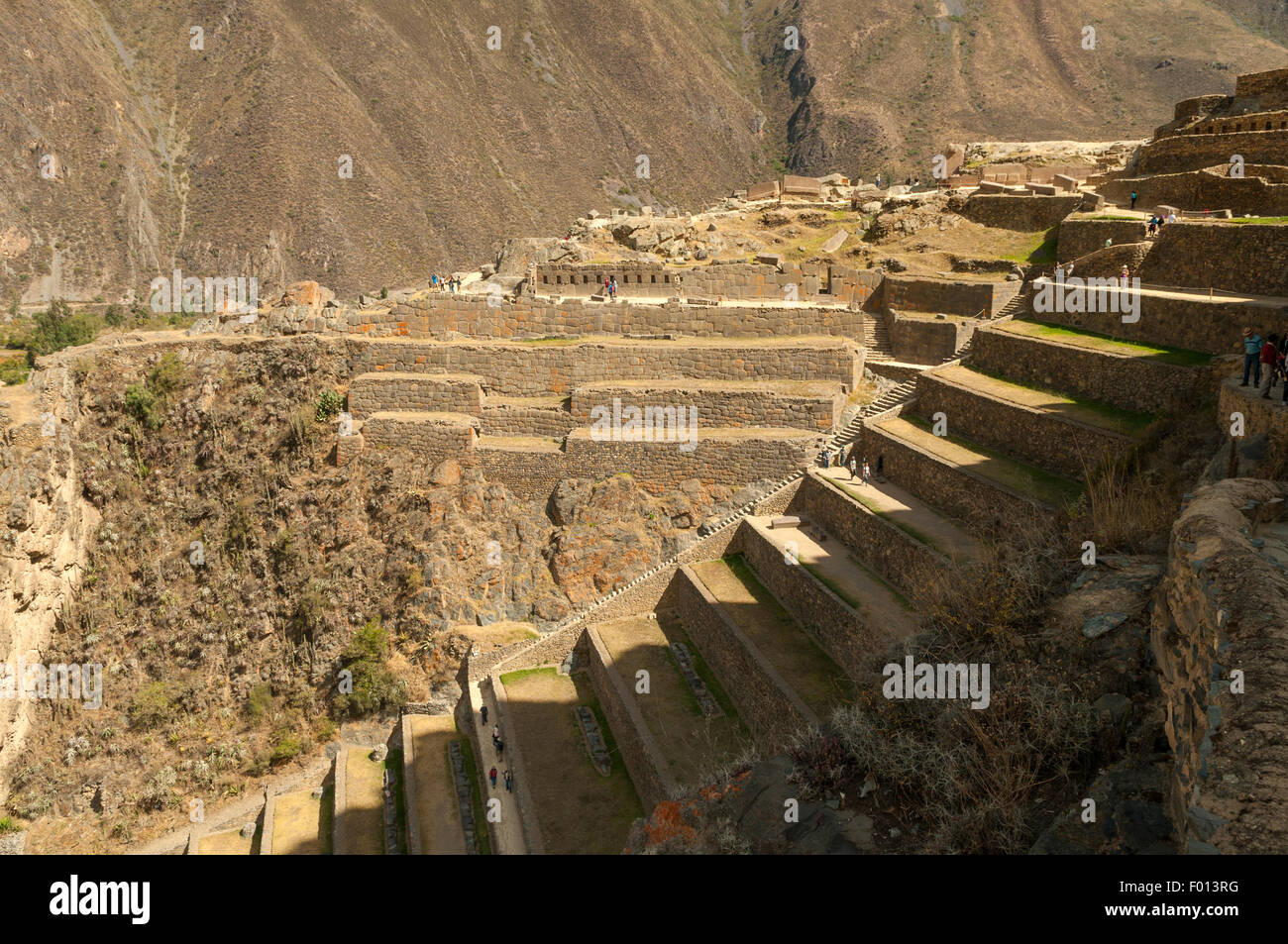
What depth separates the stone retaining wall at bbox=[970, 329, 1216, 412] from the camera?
12.9 meters

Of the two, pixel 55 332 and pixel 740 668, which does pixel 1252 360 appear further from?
pixel 55 332

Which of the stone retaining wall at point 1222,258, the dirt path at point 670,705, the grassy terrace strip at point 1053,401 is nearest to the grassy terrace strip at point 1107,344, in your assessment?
the stone retaining wall at point 1222,258

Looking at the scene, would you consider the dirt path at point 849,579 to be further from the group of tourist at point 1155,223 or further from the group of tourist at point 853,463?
the group of tourist at point 1155,223

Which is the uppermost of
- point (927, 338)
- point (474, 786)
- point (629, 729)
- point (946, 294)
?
point (946, 294)

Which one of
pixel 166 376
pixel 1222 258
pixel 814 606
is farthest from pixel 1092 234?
pixel 166 376

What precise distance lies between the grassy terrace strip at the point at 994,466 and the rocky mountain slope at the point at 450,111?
165 ft

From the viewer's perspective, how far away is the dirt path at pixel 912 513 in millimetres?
12750

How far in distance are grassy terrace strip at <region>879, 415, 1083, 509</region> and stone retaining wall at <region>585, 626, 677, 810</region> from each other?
6.29 meters

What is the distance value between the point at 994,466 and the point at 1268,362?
15.0ft

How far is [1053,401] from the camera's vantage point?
14.7m

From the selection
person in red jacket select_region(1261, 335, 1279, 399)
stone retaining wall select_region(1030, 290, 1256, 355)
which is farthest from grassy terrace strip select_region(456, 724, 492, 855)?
stone retaining wall select_region(1030, 290, 1256, 355)

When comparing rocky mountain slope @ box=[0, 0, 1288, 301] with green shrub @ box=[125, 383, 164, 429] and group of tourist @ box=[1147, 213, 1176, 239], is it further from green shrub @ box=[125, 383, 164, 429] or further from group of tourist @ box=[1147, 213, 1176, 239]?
group of tourist @ box=[1147, 213, 1176, 239]

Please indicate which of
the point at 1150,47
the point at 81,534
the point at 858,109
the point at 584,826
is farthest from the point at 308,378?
the point at 1150,47

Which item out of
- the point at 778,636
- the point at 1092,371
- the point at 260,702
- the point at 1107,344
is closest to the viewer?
the point at 778,636
